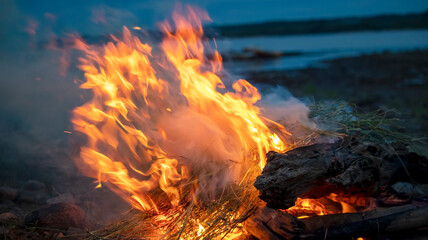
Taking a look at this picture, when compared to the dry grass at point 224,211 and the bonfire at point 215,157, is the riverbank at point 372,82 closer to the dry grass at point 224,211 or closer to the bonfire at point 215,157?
the dry grass at point 224,211

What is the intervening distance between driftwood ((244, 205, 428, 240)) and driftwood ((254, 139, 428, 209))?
0.12m

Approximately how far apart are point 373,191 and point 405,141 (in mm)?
606

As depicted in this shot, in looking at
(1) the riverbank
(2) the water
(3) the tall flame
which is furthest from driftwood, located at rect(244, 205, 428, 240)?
(1) the riverbank

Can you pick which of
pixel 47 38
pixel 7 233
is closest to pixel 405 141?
pixel 7 233

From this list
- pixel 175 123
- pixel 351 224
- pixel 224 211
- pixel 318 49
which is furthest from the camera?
pixel 318 49

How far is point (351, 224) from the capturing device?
218cm

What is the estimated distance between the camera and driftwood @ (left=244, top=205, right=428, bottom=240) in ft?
7.02

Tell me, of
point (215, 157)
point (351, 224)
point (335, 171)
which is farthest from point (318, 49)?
point (351, 224)

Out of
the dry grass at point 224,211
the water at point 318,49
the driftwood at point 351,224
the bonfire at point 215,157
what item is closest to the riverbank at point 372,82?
the water at point 318,49

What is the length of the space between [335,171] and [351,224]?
31cm

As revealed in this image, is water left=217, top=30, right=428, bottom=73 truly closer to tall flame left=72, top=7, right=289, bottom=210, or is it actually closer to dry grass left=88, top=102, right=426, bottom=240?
tall flame left=72, top=7, right=289, bottom=210

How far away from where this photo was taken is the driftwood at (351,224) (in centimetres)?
214

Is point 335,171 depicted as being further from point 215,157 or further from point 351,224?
point 215,157

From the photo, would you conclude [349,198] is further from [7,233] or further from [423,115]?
[423,115]
